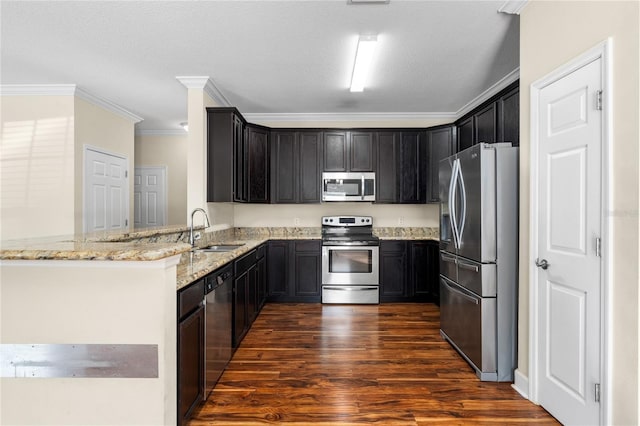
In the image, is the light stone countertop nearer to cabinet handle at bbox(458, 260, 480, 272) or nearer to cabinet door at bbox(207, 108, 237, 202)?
cabinet door at bbox(207, 108, 237, 202)

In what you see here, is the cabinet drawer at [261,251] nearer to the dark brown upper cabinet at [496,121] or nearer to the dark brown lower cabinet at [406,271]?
the dark brown lower cabinet at [406,271]

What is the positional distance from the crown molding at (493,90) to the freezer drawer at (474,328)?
2.26 metres

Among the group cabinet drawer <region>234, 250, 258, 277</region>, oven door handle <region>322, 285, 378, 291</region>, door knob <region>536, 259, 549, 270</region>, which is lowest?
oven door handle <region>322, 285, 378, 291</region>

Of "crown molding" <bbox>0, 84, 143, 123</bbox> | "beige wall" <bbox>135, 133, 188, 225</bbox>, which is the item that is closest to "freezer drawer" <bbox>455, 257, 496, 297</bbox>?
"crown molding" <bbox>0, 84, 143, 123</bbox>

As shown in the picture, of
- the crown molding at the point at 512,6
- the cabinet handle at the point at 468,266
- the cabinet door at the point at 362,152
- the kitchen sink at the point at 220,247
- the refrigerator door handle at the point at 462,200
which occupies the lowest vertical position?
the cabinet handle at the point at 468,266

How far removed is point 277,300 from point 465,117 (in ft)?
11.2

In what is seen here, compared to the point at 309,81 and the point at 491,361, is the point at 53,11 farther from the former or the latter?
the point at 491,361

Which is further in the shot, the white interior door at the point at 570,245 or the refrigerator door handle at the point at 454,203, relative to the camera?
the refrigerator door handle at the point at 454,203

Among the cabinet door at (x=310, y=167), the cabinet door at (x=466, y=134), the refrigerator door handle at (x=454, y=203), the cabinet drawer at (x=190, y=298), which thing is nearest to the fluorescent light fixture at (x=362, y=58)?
the refrigerator door handle at (x=454, y=203)

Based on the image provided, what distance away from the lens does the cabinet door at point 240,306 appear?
2.83m

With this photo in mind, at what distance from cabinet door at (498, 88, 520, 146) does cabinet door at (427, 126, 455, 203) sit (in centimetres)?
115

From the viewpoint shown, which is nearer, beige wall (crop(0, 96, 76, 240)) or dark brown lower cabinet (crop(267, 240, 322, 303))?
beige wall (crop(0, 96, 76, 240))

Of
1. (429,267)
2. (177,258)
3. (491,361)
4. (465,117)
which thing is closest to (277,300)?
(429,267)

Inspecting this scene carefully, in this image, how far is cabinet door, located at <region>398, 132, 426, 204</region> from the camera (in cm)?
471
